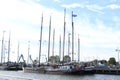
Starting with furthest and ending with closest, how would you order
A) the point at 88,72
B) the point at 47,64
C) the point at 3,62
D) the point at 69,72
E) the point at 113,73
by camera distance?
the point at 3,62
the point at 113,73
the point at 47,64
the point at 88,72
the point at 69,72

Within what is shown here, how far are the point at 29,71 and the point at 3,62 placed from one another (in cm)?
6454

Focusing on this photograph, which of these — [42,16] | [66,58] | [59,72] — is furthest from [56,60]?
[59,72]

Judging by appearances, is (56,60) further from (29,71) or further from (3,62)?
(3,62)

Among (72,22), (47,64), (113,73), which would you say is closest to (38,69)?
(47,64)

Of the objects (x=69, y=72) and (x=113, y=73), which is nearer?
(x=69, y=72)

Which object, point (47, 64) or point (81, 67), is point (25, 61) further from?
point (81, 67)

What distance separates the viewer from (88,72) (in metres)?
98.9

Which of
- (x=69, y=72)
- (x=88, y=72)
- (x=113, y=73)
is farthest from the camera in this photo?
(x=113, y=73)

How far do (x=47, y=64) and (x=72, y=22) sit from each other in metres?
17.9

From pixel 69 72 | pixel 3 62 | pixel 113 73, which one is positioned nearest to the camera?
pixel 69 72

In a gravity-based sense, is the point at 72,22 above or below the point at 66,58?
above

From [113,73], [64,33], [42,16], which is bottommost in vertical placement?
[113,73]

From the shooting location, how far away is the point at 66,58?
108 metres

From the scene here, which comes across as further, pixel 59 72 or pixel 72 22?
pixel 72 22
